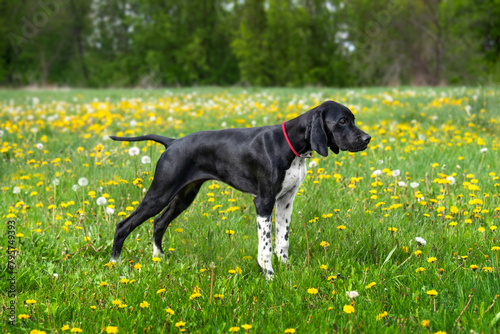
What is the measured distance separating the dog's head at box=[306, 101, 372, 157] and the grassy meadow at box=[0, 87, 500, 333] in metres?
0.77

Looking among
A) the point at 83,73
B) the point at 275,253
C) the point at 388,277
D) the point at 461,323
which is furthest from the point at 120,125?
the point at 83,73

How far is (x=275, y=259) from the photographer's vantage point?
392 centimetres

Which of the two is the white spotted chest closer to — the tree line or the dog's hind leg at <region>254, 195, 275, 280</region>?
the dog's hind leg at <region>254, 195, 275, 280</region>

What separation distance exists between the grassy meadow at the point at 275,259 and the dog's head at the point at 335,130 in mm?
774

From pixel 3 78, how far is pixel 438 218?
49409 mm

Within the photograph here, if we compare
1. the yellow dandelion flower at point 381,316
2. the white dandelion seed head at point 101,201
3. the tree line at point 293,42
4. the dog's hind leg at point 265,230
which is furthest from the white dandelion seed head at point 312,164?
the tree line at point 293,42

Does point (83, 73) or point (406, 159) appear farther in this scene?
point (83, 73)

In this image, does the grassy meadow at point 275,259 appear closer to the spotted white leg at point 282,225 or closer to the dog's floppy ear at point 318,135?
the spotted white leg at point 282,225

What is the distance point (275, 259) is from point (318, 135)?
1161 mm

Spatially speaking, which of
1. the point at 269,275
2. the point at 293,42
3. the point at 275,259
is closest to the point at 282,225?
the point at 275,259

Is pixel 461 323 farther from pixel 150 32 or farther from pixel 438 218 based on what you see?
pixel 150 32

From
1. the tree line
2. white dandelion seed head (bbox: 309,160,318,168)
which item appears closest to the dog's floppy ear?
white dandelion seed head (bbox: 309,160,318,168)

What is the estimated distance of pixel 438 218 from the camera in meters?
4.50

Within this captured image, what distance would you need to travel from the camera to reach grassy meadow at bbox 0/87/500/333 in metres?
2.88
